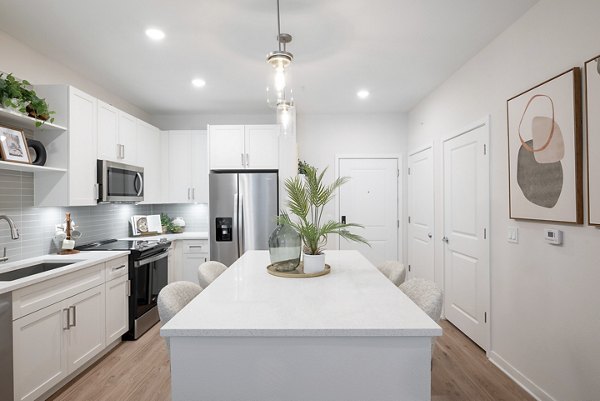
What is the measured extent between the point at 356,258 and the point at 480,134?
1.59 m

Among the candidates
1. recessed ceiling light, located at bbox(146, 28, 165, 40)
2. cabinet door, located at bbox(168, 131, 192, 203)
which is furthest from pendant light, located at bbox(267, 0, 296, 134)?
cabinet door, located at bbox(168, 131, 192, 203)

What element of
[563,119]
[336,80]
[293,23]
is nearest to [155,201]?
[336,80]

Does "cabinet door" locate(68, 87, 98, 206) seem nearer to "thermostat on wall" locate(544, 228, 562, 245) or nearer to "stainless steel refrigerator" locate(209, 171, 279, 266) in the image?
"stainless steel refrigerator" locate(209, 171, 279, 266)

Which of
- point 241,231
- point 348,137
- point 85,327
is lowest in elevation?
point 85,327

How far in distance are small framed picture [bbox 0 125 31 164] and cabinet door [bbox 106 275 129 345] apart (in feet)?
3.92

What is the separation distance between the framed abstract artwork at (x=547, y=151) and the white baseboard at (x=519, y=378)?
111 centimetres

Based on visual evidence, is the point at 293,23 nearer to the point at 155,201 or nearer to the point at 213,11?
the point at 213,11

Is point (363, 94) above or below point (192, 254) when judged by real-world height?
above

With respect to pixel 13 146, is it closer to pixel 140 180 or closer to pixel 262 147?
pixel 140 180

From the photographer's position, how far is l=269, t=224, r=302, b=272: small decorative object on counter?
6.77ft

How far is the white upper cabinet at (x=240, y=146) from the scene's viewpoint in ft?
14.8

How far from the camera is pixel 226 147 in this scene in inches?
178

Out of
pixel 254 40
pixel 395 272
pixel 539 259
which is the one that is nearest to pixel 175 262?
pixel 254 40

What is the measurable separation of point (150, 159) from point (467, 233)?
377 centimetres
